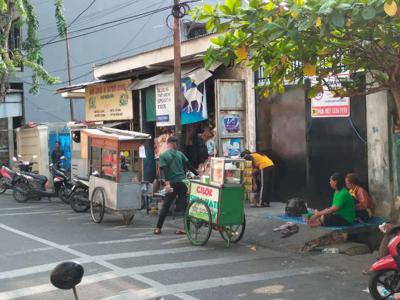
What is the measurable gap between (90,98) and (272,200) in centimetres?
917

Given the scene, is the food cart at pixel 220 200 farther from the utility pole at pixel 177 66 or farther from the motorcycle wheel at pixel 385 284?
the utility pole at pixel 177 66

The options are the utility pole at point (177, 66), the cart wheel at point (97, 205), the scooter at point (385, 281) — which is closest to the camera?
the scooter at point (385, 281)

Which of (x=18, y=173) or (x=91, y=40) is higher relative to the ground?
(x=91, y=40)

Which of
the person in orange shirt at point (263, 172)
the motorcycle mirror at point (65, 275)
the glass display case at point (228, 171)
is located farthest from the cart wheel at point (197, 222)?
the motorcycle mirror at point (65, 275)

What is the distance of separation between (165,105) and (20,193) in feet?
15.8

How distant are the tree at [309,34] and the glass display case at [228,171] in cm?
143

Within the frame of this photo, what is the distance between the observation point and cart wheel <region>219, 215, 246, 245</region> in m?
8.84

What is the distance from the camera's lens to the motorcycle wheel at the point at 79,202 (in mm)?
13007

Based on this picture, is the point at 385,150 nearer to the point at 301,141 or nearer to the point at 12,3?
the point at 301,141

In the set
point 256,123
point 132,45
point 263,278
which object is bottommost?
point 263,278

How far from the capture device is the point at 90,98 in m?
Answer: 19.4

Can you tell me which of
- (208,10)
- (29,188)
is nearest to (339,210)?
(208,10)

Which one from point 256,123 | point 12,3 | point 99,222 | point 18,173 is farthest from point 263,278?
point 12,3

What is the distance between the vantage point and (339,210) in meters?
8.52
